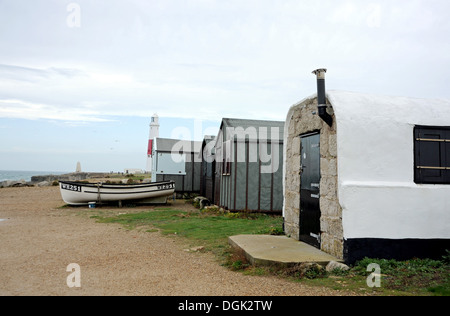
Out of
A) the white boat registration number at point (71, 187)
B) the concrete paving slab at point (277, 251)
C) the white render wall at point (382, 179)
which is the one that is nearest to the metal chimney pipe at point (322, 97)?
the white render wall at point (382, 179)

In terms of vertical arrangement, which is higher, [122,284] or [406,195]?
[406,195]

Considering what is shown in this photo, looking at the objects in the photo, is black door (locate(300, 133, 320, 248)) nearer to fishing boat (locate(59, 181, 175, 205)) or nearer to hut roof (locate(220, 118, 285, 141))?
hut roof (locate(220, 118, 285, 141))

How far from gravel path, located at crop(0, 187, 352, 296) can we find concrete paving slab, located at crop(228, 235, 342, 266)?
0.51 meters

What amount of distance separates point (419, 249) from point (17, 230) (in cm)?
1018

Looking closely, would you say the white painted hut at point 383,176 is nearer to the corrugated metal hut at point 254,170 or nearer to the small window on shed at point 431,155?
the small window on shed at point 431,155

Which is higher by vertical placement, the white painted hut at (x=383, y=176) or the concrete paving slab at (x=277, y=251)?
the white painted hut at (x=383, y=176)

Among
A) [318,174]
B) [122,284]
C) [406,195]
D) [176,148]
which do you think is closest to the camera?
[122,284]

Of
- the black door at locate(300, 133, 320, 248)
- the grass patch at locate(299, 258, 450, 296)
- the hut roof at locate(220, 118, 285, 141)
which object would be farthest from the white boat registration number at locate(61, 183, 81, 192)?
the grass patch at locate(299, 258, 450, 296)

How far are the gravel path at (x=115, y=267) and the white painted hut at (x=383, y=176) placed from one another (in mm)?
1728

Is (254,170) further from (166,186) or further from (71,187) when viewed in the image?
(71,187)

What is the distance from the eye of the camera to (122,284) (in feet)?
17.2

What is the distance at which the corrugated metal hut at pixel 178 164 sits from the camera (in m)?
22.8
